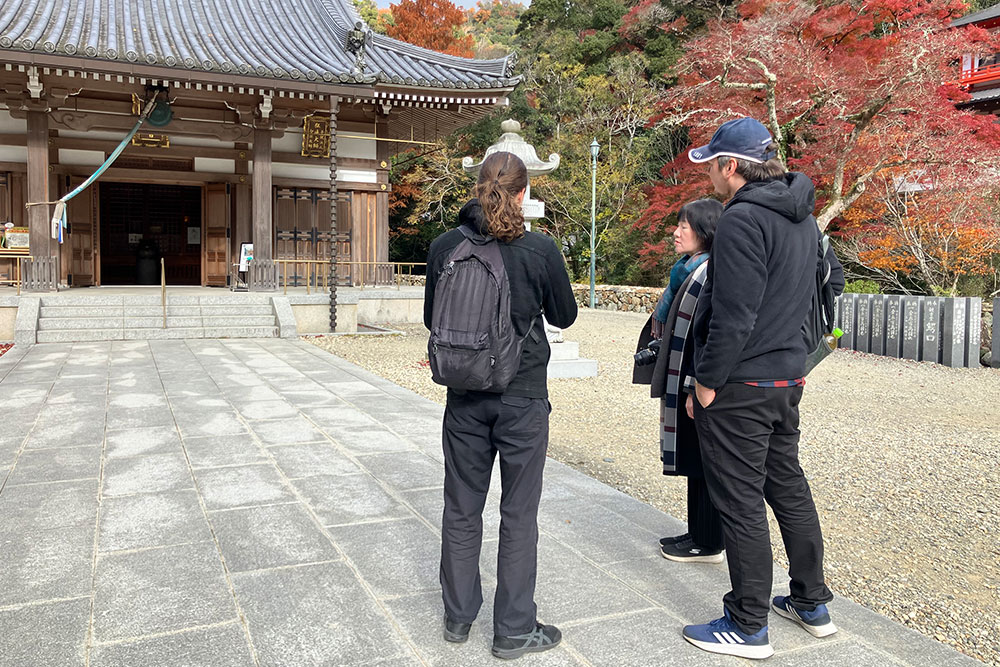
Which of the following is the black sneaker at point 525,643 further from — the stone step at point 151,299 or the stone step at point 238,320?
the stone step at point 151,299

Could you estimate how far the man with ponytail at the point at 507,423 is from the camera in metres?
2.17

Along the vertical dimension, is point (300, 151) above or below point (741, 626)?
above

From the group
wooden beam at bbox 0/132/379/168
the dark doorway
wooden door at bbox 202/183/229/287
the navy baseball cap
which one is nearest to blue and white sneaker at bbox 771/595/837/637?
the navy baseball cap

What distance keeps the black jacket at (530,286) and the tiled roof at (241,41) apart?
10284 millimetres

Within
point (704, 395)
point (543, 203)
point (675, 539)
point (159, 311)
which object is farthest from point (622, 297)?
point (704, 395)

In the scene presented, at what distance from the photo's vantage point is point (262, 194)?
41.2 feet

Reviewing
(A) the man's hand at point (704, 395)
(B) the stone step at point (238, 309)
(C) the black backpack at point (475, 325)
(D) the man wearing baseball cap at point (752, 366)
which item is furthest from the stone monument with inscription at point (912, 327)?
(C) the black backpack at point (475, 325)

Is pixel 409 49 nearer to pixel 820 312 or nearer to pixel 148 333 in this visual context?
pixel 148 333

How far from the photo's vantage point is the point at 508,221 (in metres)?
2.14

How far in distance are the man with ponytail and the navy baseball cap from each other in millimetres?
636

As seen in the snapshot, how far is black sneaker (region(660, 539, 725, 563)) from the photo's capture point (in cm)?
300

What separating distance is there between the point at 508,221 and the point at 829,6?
1822cm

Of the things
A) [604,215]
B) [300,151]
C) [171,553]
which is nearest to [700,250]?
[171,553]

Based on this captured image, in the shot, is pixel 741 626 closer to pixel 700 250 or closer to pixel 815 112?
pixel 700 250
